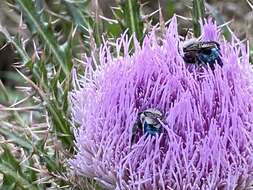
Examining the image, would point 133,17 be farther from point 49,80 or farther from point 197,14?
point 49,80

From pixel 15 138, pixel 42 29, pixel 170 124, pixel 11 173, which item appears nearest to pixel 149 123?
pixel 170 124

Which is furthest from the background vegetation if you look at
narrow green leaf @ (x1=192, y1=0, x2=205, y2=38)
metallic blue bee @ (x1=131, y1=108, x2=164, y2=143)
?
metallic blue bee @ (x1=131, y1=108, x2=164, y2=143)

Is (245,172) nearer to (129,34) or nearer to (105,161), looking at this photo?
(105,161)

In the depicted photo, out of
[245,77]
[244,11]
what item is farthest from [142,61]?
[244,11]

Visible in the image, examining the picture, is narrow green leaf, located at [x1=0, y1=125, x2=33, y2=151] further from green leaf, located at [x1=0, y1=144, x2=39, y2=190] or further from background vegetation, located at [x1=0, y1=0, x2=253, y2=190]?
green leaf, located at [x1=0, y1=144, x2=39, y2=190]

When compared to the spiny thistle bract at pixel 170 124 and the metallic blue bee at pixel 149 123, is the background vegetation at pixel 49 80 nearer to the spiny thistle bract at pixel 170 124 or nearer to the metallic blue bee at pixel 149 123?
the spiny thistle bract at pixel 170 124

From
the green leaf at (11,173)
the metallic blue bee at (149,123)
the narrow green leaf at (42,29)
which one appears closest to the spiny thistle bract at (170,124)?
the metallic blue bee at (149,123)
